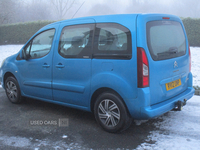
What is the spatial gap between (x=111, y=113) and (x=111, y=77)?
0.59 m

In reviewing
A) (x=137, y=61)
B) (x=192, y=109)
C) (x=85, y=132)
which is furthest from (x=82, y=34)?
(x=192, y=109)

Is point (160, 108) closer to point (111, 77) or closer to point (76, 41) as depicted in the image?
point (111, 77)

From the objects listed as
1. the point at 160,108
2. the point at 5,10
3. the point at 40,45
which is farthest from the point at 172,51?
the point at 5,10

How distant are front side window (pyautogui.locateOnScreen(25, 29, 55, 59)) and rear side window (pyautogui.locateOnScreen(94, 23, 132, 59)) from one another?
1.17 meters

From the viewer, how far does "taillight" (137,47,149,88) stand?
3119mm

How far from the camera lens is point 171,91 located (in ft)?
11.7

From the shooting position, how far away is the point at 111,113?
11.6 feet

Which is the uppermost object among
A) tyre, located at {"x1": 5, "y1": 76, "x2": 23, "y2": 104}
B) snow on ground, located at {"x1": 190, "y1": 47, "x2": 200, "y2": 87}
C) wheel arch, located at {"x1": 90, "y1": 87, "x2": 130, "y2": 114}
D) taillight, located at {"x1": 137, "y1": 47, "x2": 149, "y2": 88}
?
taillight, located at {"x1": 137, "y1": 47, "x2": 149, "y2": 88}

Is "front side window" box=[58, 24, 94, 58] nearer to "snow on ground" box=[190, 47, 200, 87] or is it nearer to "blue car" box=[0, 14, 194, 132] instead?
"blue car" box=[0, 14, 194, 132]

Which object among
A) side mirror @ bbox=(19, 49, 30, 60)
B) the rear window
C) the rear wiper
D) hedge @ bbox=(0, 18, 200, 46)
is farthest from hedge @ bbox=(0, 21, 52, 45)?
the rear wiper

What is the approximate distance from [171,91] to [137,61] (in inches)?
33.8

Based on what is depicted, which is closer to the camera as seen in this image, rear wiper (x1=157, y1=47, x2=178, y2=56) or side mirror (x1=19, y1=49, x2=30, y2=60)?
rear wiper (x1=157, y1=47, x2=178, y2=56)

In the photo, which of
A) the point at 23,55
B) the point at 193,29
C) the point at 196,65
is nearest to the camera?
the point at 23,55

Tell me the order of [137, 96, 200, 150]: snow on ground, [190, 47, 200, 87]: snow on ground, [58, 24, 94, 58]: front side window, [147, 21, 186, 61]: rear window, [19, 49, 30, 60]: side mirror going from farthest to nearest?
[190, 47, 200, 87]: snow on ground, [19, 49, 30, 60]: side mirror, [58, 24, 94, 58]: front side window, [147, 21, 186, 61]: rear window, [137, 96, 200, 150]: snow on ground
